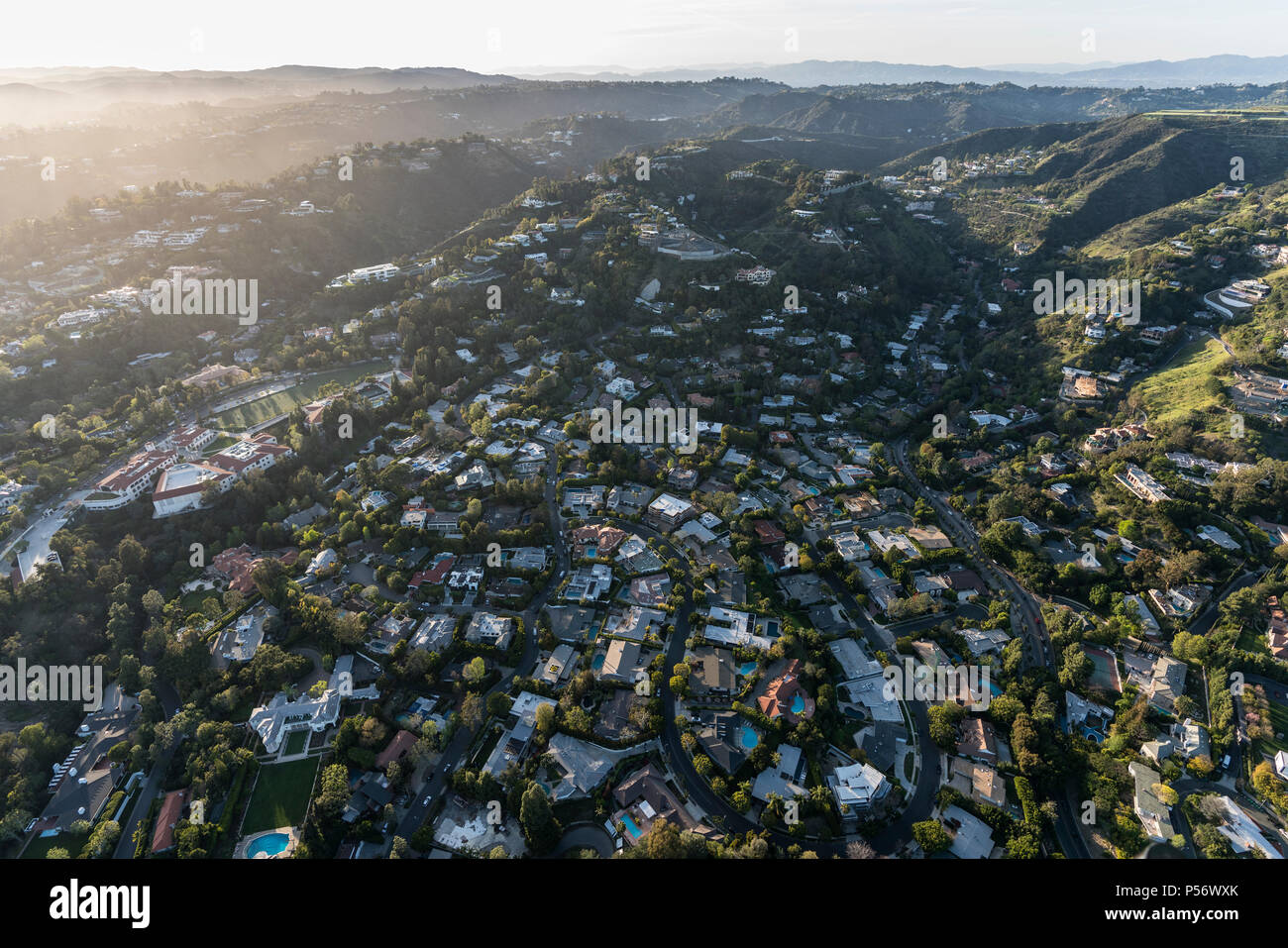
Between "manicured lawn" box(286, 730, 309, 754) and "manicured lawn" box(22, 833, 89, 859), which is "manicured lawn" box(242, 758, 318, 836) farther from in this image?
"manicured lawn" box(22, 833, 89, 859)

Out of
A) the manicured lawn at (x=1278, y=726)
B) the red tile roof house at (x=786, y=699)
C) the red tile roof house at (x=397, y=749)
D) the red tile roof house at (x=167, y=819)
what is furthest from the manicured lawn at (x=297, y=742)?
the manicured lawn at (x=1278, y=726)

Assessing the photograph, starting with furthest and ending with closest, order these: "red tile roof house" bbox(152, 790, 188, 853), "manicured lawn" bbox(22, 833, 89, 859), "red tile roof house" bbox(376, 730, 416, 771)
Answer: "red tile roof house" bbox(376, 730, 416, 771) < "manicured lawn" bbox(22, 833, 89, 859) < "red tile roof house" bbox(152, 790, 188, 853)

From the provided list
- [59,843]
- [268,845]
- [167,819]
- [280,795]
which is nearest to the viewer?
[268,845]

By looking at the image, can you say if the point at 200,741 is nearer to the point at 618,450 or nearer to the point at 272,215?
the point at 618,450

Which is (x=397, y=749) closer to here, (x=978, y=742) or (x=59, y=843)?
(x=59, y=843)

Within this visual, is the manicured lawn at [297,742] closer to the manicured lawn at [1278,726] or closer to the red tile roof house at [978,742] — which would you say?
the red tile roof house at [978,742]

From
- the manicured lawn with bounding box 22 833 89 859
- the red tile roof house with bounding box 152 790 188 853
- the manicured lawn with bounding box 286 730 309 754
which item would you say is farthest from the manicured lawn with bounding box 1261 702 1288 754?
the manicured lawn with bounding box 22 833 89 859

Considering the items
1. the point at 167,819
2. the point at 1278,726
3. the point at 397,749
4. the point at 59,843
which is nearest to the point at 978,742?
the point at 1278,726
